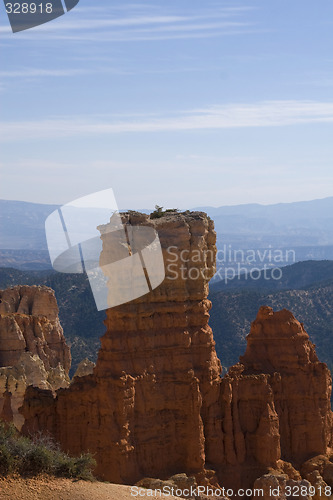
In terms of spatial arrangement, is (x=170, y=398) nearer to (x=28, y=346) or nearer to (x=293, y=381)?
(x=293, y=381)

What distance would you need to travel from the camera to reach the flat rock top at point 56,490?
23.3m

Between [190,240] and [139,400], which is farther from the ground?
[190,240]

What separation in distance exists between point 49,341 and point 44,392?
22994 millimetres

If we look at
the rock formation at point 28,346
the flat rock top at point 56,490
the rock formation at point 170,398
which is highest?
the flat rock top at point 56,490

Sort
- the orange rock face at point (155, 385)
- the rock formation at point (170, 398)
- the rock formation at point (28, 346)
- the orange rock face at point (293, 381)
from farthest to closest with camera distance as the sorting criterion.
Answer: the rock formation at point (28, 346), the orange rock face at point (293, 381), the rock formation at point (170, 398), the orange rock face at point (155, 385)

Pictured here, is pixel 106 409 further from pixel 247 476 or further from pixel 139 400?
pixel 247 476

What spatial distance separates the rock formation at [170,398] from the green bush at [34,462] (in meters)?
7.17

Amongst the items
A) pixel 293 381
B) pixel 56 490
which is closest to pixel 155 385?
pixel 293 381

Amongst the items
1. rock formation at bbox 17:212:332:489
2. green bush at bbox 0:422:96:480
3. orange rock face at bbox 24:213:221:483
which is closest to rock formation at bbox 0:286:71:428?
orange rock face at bbox 24:213:221:483

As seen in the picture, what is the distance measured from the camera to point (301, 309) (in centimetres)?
9888

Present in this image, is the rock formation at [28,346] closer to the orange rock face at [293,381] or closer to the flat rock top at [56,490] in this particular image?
the orange rock face at [293,381]

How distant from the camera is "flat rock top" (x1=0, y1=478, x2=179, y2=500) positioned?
23266 mm

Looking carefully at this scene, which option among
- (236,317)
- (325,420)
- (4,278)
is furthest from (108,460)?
(4,278)

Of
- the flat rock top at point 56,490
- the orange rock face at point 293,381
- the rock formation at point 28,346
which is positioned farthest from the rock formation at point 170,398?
the rock formation at point 28,346
